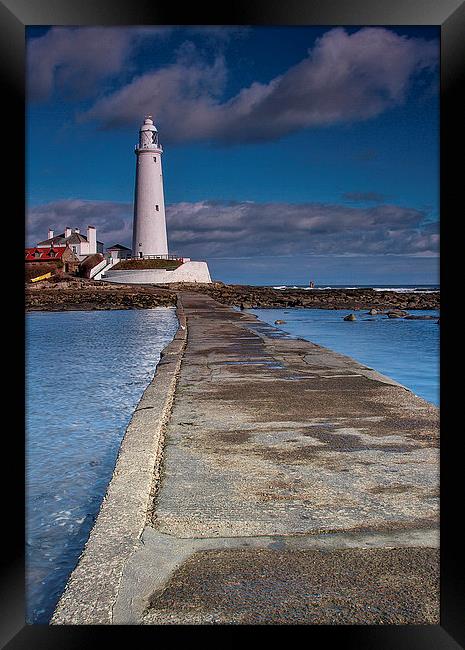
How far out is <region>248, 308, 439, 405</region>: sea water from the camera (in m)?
9.44

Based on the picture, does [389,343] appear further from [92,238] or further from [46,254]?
[92,238]

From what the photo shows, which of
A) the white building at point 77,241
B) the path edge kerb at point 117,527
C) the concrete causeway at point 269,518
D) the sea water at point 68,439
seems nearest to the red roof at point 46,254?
the white building at point 77,241

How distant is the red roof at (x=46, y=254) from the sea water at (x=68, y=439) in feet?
142

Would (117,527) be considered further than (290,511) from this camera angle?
No

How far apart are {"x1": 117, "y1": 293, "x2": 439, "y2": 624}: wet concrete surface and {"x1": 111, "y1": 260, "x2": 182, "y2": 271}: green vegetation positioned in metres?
45.1

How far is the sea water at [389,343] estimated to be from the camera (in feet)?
31.0

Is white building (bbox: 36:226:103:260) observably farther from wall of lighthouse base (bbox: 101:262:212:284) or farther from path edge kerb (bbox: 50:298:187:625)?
path edge kerb (bbox: 50:298:187:625)

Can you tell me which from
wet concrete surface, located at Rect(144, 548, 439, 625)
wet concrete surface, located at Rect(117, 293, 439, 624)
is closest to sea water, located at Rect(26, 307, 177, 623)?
wet concrete surface, located at Rect(117, 293, 439, 624)

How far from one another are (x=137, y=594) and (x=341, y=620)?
623mm

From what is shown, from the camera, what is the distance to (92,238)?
59625mm
